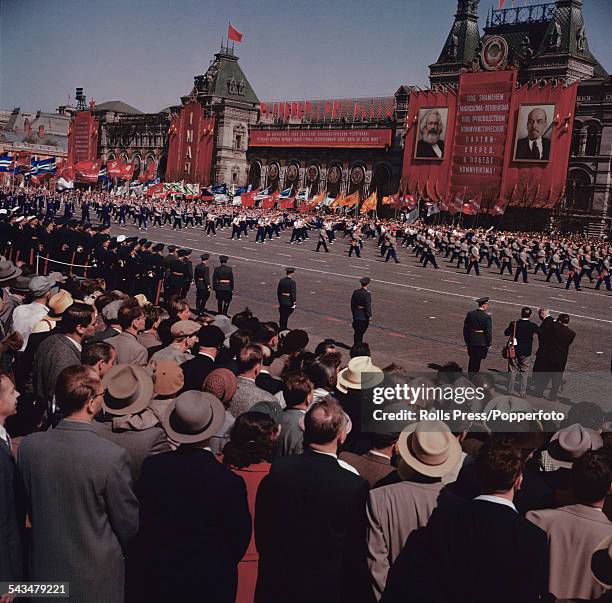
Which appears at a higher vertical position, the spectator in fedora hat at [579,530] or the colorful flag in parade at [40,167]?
the colorful flag in parade at [40,167]

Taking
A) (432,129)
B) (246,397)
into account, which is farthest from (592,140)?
(246,397)

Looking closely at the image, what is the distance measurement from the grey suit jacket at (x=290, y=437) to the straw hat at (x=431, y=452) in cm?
124

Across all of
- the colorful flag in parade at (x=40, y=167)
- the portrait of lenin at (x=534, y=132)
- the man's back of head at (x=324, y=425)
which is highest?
the portrait of lenin at (x=534, y=132)

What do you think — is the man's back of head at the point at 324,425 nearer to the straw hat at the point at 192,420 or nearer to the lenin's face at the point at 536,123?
the straw hat at the point at 192,420

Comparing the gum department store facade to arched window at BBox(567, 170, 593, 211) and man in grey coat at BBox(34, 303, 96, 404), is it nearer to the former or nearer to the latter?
arched window at BBox(567, 170, 593, 211)

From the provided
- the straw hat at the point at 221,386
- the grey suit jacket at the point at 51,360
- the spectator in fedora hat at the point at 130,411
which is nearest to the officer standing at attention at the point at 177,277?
the grey suit jacket at the point at 51,360

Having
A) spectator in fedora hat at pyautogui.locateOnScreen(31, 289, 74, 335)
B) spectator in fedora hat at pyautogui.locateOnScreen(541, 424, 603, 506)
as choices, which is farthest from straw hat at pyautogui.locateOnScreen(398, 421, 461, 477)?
spectator in fedora hat at pyautogui.locateOnScreen(31, 289, 74, 335)

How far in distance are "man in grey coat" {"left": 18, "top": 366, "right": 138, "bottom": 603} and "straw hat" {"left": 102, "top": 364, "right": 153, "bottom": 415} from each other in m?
0.66

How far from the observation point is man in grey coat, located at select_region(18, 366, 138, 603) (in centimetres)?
351

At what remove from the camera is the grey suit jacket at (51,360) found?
600cm

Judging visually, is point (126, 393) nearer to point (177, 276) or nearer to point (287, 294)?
point (287, 294)

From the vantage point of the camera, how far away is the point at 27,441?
3.63 m

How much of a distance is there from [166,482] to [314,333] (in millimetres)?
11814

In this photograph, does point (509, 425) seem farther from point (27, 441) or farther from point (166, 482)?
point (27, 441)
